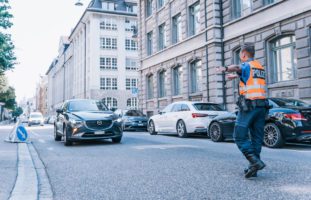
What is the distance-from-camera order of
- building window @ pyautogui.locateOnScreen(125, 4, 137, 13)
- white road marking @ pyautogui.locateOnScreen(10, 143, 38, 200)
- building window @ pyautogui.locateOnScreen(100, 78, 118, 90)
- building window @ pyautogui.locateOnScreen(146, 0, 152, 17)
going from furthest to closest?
building window @ pyautogui.locateOnScreen(125, 4, 137, 13), building window @ pyautogui.locateOnScreen(100, 78, 118, 90), building window @ pyautogui.locateOnScreen(146, 0, 152, 17), white road marking @ pyautogui.locateOnScreen(10, 143, 38, 200)

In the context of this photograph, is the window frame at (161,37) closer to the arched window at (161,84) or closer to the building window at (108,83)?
the arched window at (161,84)

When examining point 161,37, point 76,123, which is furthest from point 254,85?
point 161,37

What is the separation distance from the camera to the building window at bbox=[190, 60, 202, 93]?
2318 centimetres

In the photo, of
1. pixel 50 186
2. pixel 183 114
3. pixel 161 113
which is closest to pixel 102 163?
pixel 50 186

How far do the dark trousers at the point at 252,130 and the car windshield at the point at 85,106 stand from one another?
779 cm

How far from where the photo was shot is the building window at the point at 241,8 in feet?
62.3

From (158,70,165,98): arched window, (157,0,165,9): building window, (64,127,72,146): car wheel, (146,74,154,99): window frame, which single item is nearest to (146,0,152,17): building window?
(157,0,165,9): building window

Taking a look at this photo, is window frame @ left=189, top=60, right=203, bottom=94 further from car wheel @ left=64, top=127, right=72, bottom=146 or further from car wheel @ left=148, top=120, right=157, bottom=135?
car wheel @ left=64, top=127, right=72, bottom=146

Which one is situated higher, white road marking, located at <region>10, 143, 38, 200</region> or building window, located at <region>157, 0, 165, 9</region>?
building window, located at <region>157, 0, 165, 9</region>

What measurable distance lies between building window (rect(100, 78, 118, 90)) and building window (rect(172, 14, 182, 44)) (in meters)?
24.9

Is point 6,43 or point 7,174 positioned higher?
point 6,43

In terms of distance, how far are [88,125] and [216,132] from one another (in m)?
4.41

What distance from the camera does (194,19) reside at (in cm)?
2411

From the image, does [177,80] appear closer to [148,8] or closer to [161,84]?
[161,84]
